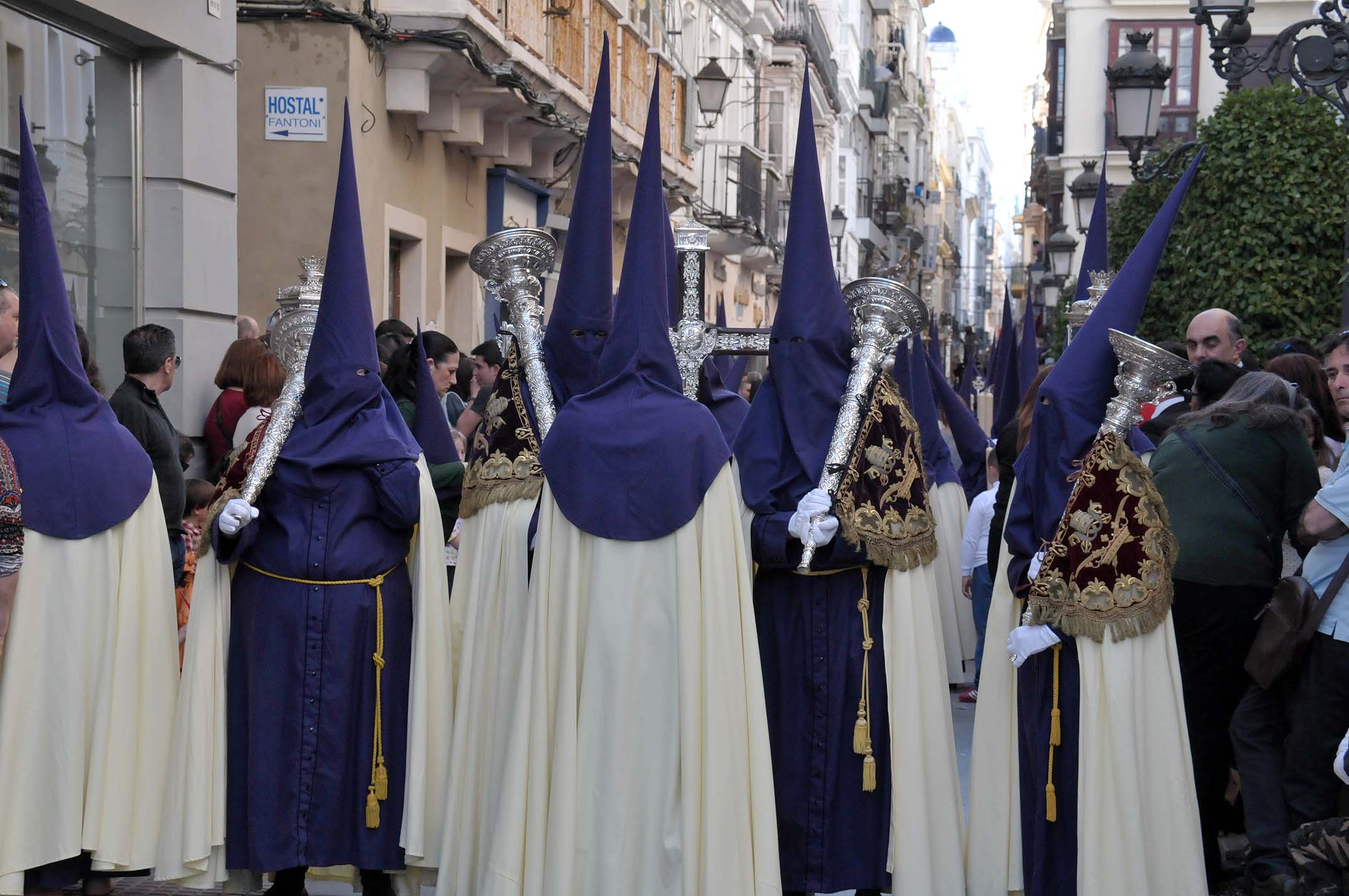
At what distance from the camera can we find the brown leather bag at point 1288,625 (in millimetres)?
5520

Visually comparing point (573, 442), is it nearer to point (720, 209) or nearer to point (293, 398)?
point (293, 398)

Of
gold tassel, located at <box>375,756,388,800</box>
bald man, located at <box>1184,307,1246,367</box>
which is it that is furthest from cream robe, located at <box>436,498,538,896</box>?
bald man, located at <box>1184,307,1246,367</box>

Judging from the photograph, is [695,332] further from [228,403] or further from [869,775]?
[228,403]

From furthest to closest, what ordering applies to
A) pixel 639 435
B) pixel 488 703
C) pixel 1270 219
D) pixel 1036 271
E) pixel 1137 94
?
pixel 1036 271 → pixel 1270 219 → pixel 1137 94 → pixel 488 703 → pixel 639 435

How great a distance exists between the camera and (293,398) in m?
5.80

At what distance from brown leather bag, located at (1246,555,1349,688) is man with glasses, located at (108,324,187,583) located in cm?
419

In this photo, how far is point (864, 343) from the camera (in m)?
5.62

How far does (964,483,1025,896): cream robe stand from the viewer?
555cm

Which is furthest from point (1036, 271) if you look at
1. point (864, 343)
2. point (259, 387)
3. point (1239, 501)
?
point (864, 343)

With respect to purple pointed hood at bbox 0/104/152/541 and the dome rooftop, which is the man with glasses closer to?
purple pointed hood at bbox 0/104/152/541

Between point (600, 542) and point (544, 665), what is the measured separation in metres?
0.42

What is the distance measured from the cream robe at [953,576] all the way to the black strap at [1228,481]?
13.5ft

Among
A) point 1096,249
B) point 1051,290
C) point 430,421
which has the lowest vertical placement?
point 430,421

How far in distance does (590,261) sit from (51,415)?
1867 millimetres
